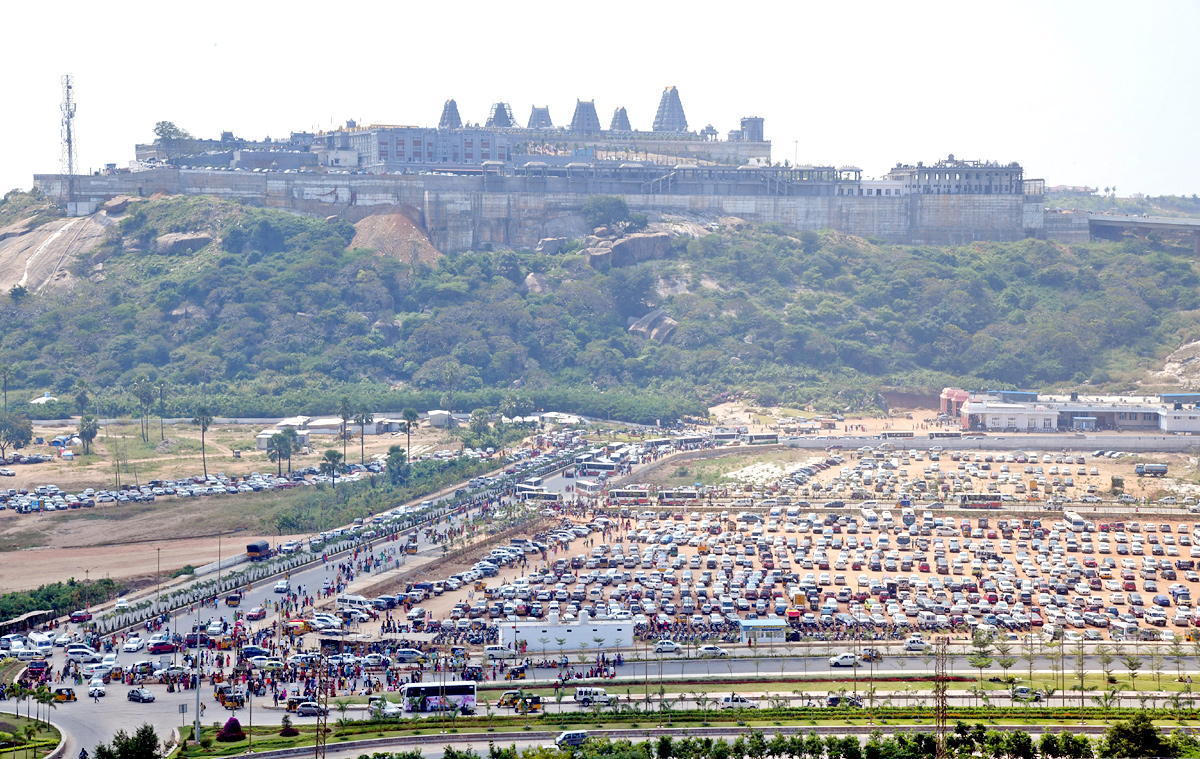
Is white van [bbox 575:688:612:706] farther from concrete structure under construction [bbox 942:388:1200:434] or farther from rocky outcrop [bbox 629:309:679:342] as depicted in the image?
rocky outcrop [bbox 629:309:679:342]

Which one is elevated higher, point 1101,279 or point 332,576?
point 1101,279

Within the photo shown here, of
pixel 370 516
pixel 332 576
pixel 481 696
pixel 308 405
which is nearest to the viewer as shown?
pixel 481 696

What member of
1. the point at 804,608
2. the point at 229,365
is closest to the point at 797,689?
the point at 804,608

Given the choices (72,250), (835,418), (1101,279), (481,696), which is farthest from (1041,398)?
(72,250)

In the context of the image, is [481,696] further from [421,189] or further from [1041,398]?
[421,189]

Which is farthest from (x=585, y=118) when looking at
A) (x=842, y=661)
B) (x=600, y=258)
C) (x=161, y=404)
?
(x=842, y=661)

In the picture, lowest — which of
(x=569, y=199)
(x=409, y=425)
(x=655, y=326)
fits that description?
(x=409, y=425)

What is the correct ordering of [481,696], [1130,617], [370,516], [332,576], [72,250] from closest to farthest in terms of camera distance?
1. [481,696]
2. [1130,617]
3. [332,576]
4. [370,516]
5. [72,250]

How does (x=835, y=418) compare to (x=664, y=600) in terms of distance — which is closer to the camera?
(x=664, y=600)

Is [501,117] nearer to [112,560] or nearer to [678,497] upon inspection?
[678,497]
